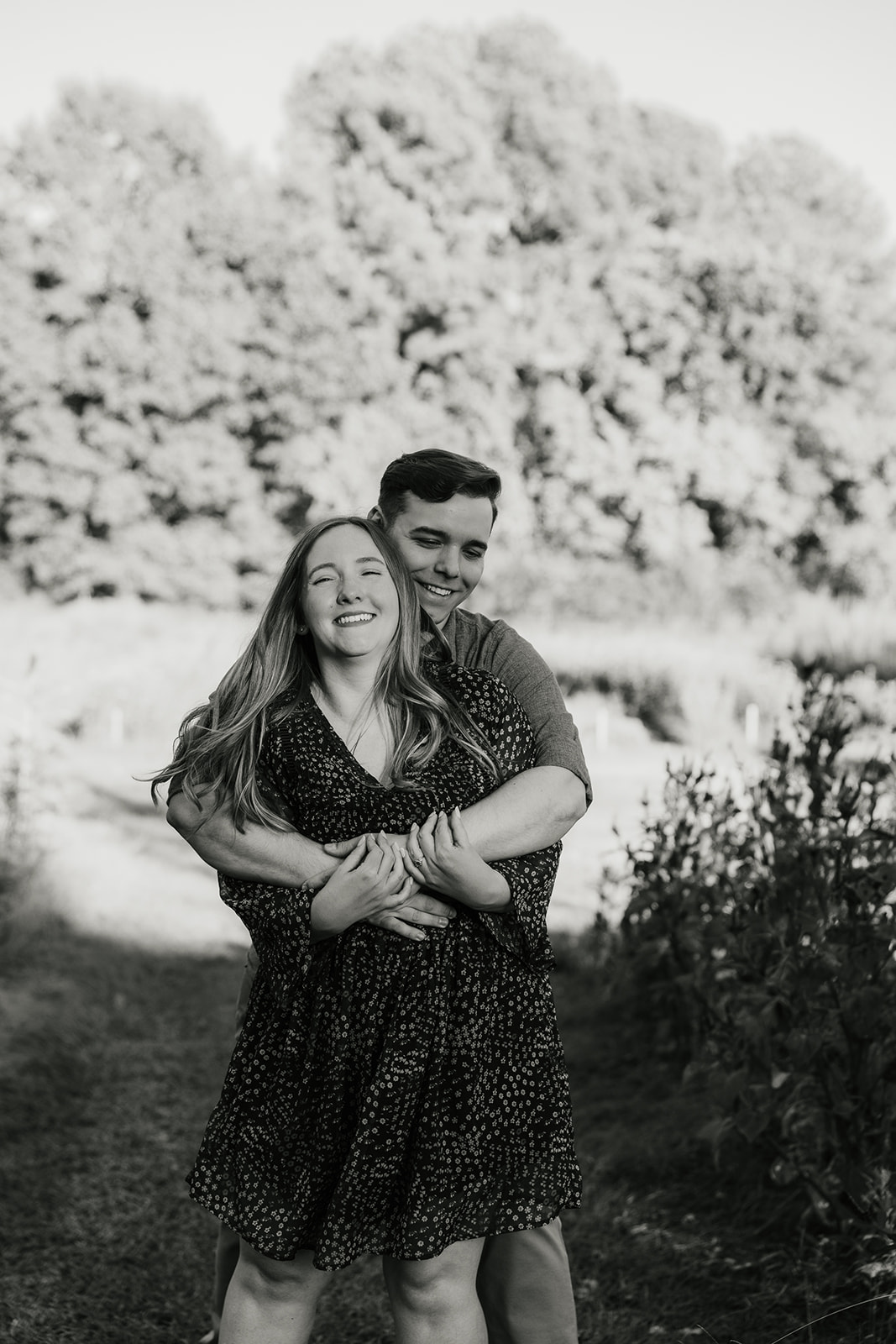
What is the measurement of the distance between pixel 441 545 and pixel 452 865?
31.4 inches

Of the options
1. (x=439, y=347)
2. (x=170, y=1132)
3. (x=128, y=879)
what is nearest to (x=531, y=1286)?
(x=170, y=1132)

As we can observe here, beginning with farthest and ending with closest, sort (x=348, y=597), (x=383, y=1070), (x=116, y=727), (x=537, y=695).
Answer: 1. (x=116, y=727)
2. (x=537, y=695)
3. (x=348, y=597)
4. (x=383, y=1070)

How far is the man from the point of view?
7.23ft

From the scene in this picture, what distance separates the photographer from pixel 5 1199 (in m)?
3.81

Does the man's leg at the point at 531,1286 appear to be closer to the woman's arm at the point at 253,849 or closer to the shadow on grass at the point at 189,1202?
the shadow on grass at the point at 189,1202

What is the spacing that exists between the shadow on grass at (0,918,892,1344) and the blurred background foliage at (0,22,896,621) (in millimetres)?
20394

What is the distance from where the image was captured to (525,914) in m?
2.22

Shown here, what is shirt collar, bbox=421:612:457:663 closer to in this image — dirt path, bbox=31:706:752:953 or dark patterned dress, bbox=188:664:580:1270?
dark patterned dress, bbox=188:664:580:1270

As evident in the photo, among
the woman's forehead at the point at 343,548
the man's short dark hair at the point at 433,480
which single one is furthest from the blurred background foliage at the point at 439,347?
the woman's forehead at the point at 343,548

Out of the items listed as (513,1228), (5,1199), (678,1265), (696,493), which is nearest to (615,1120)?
(678,1265)

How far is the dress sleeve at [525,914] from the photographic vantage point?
220 cm

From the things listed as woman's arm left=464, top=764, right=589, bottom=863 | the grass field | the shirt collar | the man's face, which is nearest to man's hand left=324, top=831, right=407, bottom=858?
woman's arm left=464, top=764, right=589, bottom=863

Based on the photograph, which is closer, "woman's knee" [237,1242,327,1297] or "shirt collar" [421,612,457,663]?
"woman's knee" [237,1242,327,1297]

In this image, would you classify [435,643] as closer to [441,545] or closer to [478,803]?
[441,545]
